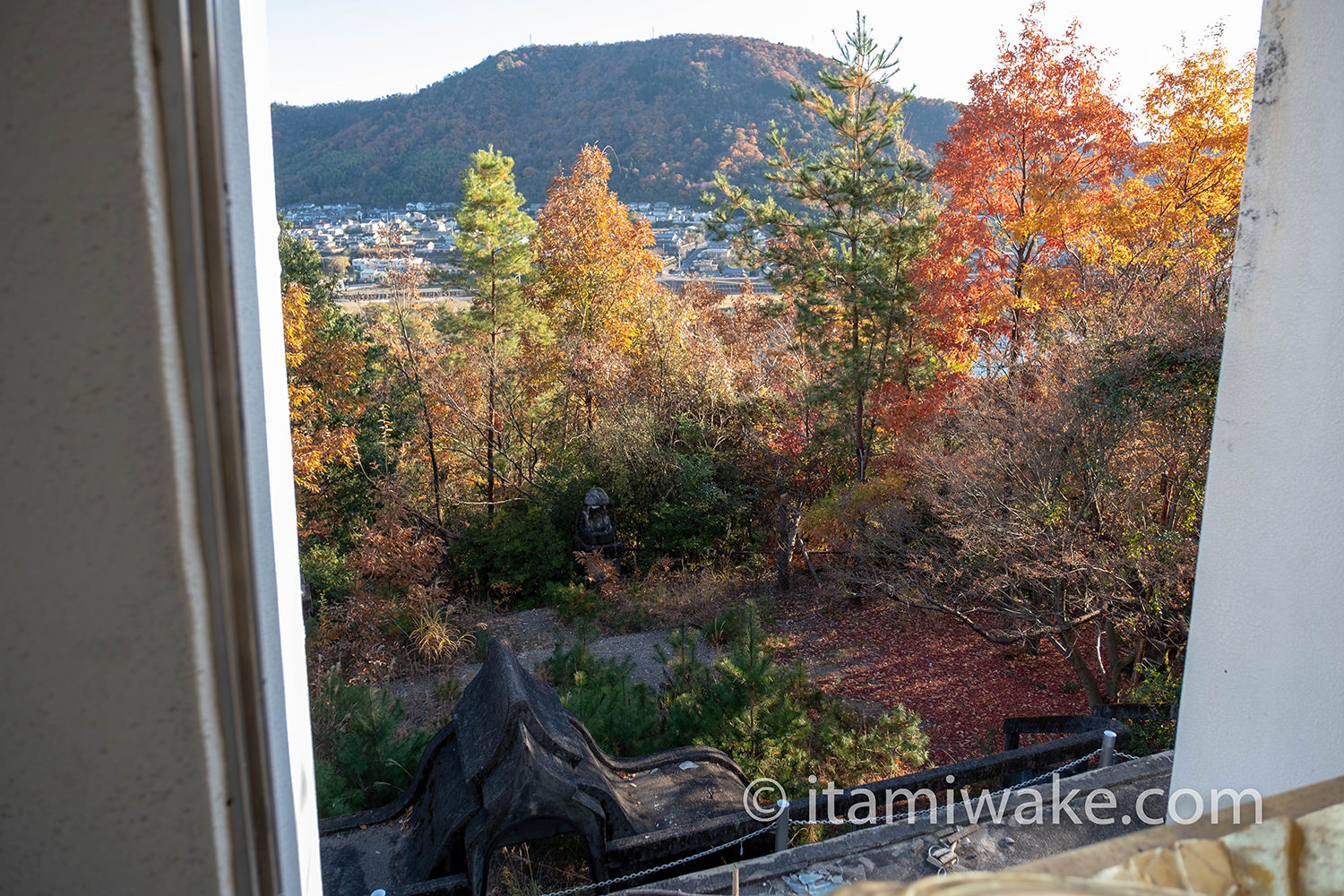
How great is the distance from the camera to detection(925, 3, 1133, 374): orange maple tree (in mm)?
11539

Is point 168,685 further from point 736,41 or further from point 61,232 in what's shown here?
point 736,41

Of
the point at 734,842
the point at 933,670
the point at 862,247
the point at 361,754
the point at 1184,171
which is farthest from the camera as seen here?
the point at 862,247

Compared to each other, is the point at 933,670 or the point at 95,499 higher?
the point at 95,499

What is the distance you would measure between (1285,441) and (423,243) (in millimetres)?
21966

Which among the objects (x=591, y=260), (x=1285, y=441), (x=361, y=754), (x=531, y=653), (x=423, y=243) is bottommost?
(x=531, y=653)

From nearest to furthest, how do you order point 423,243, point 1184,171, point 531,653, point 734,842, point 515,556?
1. point 734,842
2. point 531,653
3. point 1184,171
4. point 515,556
5. point 423,243

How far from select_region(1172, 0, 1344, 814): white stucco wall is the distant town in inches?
637

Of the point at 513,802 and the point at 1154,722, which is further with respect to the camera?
the point at 1154,722

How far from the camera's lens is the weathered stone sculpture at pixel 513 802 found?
11.8 feet

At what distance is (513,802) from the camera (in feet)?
11.6

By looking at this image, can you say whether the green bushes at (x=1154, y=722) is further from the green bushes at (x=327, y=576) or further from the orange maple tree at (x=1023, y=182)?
the green bushes at (x=327, y=576)

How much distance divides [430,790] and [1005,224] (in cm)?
1101

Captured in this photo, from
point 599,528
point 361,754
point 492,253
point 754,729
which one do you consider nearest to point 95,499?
point 754,729

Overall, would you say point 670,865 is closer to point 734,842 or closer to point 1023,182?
point 734,842
